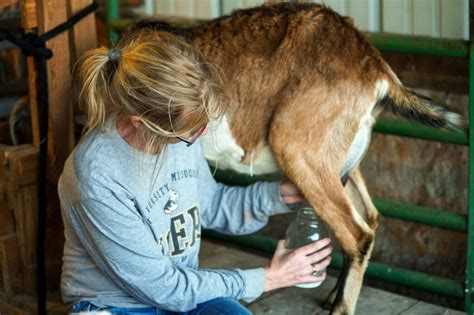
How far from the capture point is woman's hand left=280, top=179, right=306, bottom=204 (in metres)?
3.25

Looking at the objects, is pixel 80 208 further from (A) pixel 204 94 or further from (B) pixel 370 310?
(B) pixel 370 310

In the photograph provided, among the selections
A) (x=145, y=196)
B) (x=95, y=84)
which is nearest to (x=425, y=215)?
(x=145, y=196)

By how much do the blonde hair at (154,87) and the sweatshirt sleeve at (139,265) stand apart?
272mm

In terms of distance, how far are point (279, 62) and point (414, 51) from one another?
2.19 feet

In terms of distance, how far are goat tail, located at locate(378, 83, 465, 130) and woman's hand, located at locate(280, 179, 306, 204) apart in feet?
1.67

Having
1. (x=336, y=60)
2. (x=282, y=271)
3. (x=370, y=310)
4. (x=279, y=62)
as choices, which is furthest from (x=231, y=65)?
(x=370, y=310)

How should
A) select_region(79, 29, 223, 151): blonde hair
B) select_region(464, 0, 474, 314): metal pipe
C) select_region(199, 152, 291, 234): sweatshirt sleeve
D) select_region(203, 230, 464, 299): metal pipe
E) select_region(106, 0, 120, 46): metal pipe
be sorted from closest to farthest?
1. select_region(79, 29, 223, 151): blonde hair
2. select_region(199, 152, 291, 234): sweatshirt sleeve
3. select_region(464, 0, 474, 314): metal pipe
4. select_region(203, 230, 464, 299): metal pipe
5. select_region(106, 0, 120, 46): metal pipe

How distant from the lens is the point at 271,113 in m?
3.36

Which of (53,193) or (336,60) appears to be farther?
(53,193)

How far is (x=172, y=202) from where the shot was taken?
2.92 m

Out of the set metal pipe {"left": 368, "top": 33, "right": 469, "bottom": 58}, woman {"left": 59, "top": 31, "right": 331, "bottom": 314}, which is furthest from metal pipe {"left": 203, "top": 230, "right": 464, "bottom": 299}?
metal pipe {"left": 368, "top": 33, "right": 469, "bottom": 58}

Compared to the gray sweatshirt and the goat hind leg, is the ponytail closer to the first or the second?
the gray sweatshirt

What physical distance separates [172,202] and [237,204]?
422 mm

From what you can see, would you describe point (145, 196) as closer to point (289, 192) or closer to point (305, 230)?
point (289, 192)
